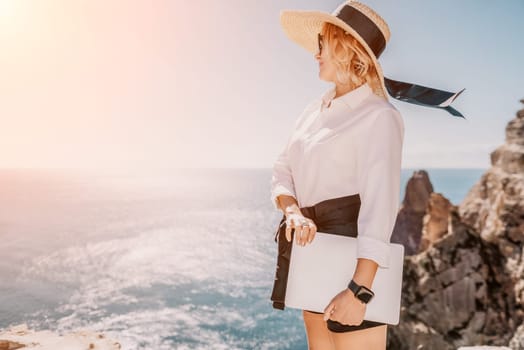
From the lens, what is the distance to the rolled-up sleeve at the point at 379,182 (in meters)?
1.47

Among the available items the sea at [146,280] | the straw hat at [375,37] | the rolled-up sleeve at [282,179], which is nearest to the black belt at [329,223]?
the rolled-up sleeve at [282,179]

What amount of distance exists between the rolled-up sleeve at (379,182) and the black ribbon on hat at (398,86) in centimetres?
27

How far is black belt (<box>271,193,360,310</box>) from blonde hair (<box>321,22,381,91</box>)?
58 centimetres

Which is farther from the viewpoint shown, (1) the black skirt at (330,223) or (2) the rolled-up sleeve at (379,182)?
(1) the black skirt at (330,223)

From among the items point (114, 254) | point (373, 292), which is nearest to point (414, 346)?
point (373, 292)

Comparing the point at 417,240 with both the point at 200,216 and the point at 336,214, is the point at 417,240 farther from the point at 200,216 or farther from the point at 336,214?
the point at 200,216

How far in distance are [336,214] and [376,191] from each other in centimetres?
25

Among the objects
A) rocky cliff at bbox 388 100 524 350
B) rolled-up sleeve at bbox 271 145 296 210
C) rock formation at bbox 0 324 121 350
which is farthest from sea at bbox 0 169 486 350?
rolled-up sleeve at bbox 271 145 296 210

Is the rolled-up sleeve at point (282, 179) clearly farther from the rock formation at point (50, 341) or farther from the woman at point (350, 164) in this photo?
the rock formation at point (50, 341)

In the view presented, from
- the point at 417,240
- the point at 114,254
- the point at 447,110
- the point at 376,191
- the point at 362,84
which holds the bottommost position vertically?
the point at 114,254

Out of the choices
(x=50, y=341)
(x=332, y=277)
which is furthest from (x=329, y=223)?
(x=50, y=341)

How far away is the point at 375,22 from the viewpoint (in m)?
1.70

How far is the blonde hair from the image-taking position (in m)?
1.70

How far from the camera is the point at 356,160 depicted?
1.67 m
